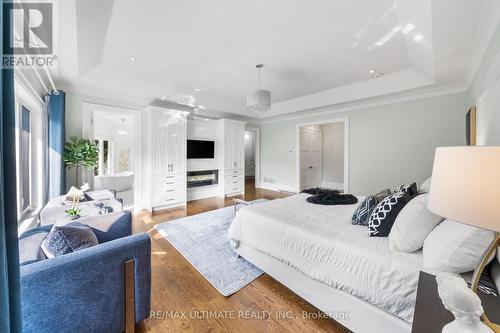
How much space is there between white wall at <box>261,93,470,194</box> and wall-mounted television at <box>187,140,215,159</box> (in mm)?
3043

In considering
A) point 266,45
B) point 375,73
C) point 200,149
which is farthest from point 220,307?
point 200,149

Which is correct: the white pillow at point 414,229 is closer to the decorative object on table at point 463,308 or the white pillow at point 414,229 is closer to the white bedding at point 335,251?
the white bedding at point 335,251

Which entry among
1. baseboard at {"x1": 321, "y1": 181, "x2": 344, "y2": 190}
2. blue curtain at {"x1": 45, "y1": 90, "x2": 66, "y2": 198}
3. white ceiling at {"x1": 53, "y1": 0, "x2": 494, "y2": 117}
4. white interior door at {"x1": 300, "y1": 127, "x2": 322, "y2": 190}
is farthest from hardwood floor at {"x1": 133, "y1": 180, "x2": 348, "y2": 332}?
baseboard at {"x1": 321, "y1": 181, "x2": 344, "y2": 190}

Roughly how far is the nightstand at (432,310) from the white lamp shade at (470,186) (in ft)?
1.34

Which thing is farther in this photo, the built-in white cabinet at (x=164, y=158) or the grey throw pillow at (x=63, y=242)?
the built-in white cabinet at (x=164, y=158)

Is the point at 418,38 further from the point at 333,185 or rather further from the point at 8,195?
the point at 333,185

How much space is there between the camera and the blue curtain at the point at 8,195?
721mm

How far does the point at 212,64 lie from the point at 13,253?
9.97 feet

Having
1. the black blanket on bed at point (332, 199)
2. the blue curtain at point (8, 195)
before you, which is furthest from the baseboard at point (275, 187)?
the blue curtain at point (8, 195)

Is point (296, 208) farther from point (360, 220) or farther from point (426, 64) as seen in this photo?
point (426, 64)

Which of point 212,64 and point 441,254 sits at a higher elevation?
point 212,64

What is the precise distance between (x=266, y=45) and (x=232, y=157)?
374 cm

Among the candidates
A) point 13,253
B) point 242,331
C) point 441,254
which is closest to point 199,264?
point 242,331

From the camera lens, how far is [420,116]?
3.90 m
